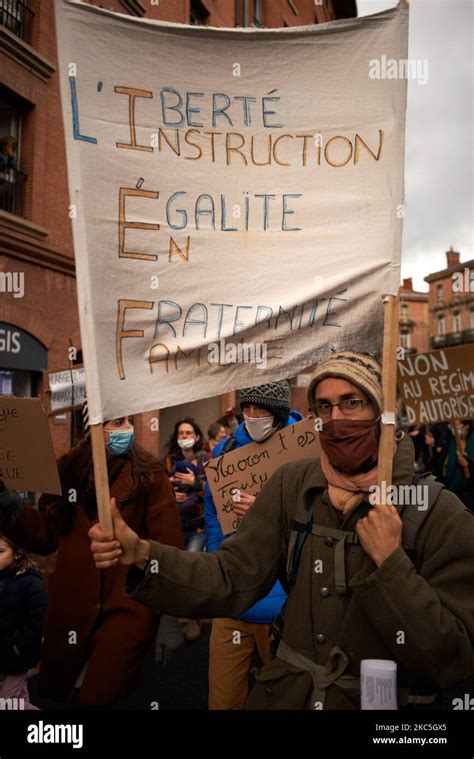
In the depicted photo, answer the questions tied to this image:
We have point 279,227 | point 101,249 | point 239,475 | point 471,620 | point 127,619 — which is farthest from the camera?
point 239,475

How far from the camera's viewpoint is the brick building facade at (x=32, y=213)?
35.5 feet

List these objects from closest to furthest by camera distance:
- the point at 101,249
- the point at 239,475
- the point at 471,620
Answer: the point at 471,620 → the point at 101,249 → the point at 239,475

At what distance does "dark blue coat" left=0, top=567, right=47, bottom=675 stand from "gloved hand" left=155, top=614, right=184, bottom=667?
25.0 inches

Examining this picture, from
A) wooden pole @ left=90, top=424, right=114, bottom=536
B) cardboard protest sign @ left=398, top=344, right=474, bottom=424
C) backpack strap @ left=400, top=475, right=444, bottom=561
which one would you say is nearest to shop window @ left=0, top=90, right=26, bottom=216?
cardboard protest sign @ left=398, top=344, right=474, bottom=424

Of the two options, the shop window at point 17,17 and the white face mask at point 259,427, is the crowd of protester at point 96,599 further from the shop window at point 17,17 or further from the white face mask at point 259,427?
the shop window at point 17,17

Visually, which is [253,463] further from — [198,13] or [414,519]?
[198,13]

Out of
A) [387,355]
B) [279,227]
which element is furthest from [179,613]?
[279,227]

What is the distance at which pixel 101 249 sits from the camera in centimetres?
216

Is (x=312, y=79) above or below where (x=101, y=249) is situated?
above

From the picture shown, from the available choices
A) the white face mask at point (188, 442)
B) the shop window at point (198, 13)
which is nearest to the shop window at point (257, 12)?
the shop window at point (198, 13)

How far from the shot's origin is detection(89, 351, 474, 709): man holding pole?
1814 millimetres

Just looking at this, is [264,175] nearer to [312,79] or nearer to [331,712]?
[312,79]

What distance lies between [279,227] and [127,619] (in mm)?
1976

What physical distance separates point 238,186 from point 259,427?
169 cm
